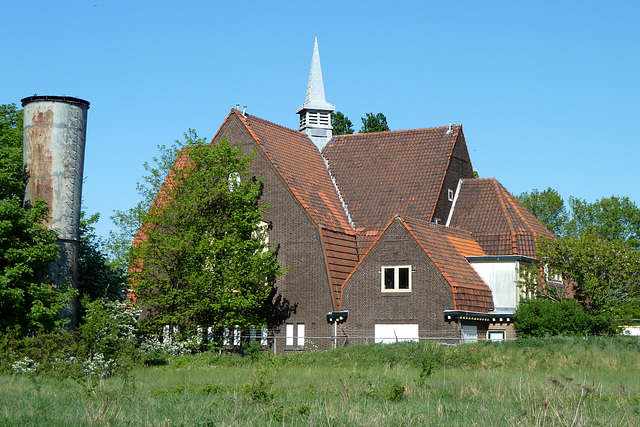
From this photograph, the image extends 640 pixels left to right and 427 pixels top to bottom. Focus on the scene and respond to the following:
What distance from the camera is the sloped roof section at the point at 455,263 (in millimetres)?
34719

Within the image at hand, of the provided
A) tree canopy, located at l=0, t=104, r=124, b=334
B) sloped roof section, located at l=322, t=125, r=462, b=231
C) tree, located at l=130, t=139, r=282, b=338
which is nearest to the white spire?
sloped roof section, located at l=322, t=125, r=462, b=231

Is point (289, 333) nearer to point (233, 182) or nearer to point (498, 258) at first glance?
point (233, 182)

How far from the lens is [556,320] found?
35.0m

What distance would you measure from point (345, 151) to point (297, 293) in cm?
1055

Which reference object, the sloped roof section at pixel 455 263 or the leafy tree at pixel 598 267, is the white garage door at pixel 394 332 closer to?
the sloped roof section at pixel 455 263

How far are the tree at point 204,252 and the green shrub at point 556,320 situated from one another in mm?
10557

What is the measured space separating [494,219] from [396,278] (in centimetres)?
802

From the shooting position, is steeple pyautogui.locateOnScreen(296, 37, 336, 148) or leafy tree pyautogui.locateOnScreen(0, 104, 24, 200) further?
steeple pyautogui.locateOnScreen(296, 37, 336, 148)

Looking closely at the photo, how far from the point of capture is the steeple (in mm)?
47531

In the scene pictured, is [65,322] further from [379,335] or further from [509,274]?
[509,274]

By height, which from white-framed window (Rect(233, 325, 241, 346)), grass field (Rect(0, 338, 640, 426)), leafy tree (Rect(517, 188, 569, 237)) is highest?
leafy tree (Rect(517, 188, 569, 237))

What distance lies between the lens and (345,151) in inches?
1794

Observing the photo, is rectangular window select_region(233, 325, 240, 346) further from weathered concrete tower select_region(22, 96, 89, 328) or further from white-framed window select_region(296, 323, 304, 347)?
weathered concrete tower select_region(22, 96, 89, 328)

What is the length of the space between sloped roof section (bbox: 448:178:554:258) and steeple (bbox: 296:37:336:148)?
8581mm
